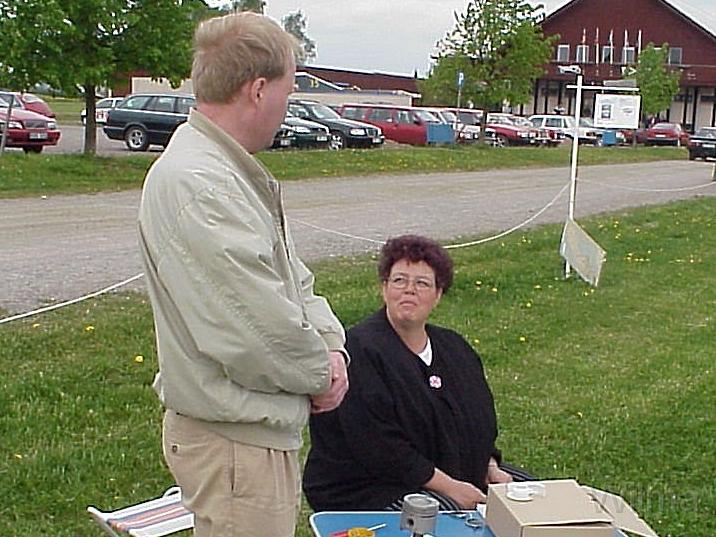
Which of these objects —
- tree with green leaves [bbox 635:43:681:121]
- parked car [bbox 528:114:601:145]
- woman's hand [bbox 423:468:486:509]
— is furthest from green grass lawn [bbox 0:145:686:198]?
A: woman's hand [bbox 423:468:486:509]

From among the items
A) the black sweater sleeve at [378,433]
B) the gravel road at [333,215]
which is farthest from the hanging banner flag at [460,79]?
the black sweater sleeve at [378,433]

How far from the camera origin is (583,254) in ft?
34.9

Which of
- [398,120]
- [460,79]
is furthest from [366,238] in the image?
[398,120]

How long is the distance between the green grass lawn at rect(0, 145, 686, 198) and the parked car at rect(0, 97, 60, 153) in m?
2.25

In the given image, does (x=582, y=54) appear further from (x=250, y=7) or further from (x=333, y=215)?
(x=250, y=7)

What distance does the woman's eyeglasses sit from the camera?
4.20 m

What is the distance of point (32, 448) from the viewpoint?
206 inches

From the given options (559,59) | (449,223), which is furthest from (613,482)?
(559,59)

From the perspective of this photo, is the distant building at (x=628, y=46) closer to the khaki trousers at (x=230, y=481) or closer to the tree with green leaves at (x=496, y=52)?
the tree with green leaves at (x=496, y=52)

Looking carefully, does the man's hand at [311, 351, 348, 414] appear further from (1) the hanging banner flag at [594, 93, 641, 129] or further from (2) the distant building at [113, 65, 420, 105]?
(2) the distant building at [113, 65, 420, 105]

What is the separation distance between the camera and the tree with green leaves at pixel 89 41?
17969 millimetres

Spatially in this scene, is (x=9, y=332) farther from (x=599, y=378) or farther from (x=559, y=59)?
(x=559, y=59)

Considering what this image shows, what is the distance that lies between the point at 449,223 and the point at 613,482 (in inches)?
414

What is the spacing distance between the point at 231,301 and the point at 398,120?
34519mm
